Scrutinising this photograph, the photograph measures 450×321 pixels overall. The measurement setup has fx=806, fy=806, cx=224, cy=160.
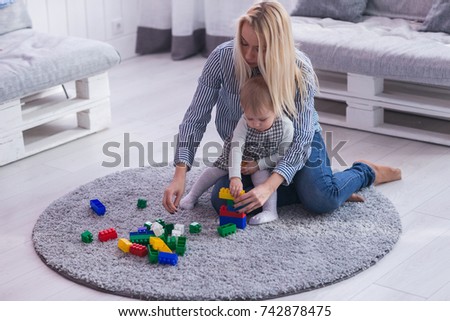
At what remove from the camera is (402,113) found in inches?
128

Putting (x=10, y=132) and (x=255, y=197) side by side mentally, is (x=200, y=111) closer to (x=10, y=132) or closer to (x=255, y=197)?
(x=255, y=197)

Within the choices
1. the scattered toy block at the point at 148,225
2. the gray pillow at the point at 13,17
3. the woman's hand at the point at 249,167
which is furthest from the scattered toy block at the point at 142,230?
the gray pillow at the point at 13,17

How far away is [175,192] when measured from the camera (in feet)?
7.27

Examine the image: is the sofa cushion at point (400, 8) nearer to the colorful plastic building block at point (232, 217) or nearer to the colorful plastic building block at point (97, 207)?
the colorful plastic building block at point (232, 217)

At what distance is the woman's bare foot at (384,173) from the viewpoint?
8.51 feet

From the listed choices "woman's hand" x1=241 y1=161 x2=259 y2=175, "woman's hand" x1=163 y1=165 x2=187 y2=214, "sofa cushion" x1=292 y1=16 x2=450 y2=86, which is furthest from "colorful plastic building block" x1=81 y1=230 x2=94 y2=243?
"sofa cushion" x1=292 y1=16 x2=450 y2=86

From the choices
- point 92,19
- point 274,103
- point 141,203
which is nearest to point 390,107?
point 274,103

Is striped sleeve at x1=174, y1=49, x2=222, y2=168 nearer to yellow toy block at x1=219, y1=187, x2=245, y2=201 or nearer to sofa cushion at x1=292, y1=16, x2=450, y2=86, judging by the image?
yellow toy block at x1=219, y1=187, x2=245, y2=201

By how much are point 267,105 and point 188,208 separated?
0.45 meters

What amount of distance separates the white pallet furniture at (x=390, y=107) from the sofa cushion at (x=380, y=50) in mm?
83

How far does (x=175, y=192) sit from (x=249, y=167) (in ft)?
0.81

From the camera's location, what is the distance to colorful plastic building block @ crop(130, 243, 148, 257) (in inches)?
84.6

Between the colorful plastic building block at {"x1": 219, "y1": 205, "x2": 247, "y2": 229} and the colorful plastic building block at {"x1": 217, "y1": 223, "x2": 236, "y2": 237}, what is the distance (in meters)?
0.02

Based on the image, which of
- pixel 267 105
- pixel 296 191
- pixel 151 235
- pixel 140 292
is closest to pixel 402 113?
pixel 296 191
